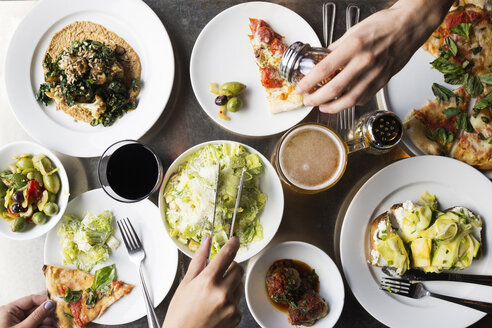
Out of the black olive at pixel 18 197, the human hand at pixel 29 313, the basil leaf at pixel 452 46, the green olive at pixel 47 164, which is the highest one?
the basil leaf at pixel 452 46

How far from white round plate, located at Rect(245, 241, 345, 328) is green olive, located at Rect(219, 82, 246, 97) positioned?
95cm

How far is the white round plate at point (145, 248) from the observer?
7.23 feet

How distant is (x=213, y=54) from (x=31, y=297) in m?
1.94

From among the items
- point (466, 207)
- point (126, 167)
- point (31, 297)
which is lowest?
point (31, 297)

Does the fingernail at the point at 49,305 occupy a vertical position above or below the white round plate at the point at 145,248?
below

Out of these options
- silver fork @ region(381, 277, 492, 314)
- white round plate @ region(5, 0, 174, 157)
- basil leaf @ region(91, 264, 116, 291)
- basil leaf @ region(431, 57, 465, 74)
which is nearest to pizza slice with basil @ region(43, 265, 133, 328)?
basil leaf @ region(91, 264, 116, 291)

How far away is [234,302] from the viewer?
1610 millimetres

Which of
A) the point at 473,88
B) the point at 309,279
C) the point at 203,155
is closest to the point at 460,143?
the point at 473,88

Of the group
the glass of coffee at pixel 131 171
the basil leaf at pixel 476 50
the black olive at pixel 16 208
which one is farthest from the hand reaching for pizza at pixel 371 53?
the black olive at pixel 16 208

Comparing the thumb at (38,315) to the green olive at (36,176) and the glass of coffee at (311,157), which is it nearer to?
the green olive at (36,176)

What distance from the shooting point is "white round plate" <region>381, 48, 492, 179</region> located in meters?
2.21

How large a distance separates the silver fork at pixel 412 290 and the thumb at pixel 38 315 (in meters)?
2.05

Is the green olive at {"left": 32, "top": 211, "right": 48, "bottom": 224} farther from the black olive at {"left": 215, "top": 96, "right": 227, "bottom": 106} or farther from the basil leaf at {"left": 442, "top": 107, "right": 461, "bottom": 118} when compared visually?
the basil leaf at {"left": 442, "top": 107, "right": 461, "bottom": 118}

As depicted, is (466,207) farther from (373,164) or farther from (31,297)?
(31,297)
